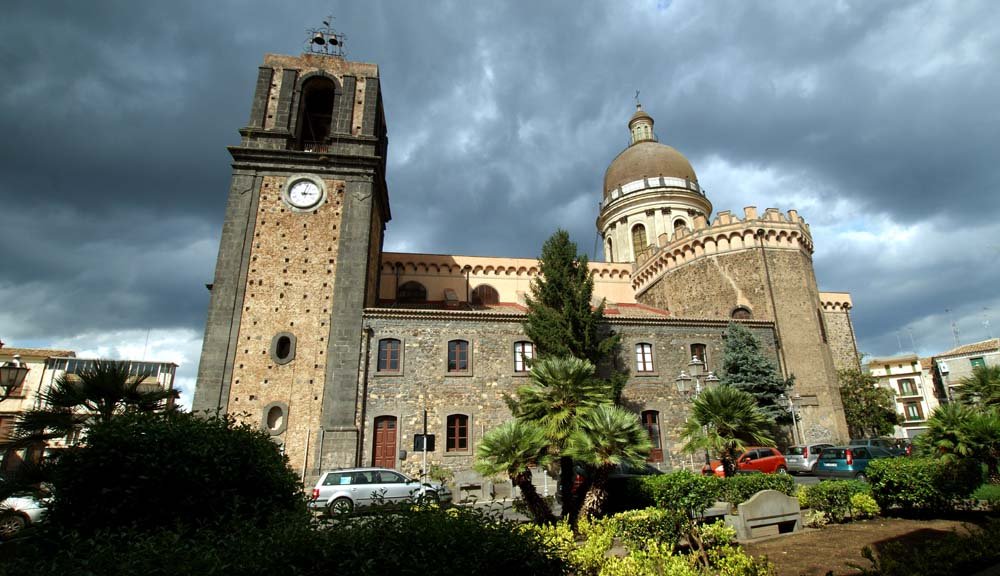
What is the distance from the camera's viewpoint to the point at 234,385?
18.1 m

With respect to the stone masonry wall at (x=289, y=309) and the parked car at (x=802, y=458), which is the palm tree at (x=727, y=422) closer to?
the parked car at (x=802, y=458)

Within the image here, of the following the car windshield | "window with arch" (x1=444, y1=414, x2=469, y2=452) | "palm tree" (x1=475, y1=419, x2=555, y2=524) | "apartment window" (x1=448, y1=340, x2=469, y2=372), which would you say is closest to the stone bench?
"palm tree" (x1=475, y1=419, x2=555, y2=524)

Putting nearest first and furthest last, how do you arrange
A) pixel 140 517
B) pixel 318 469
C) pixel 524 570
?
pixel 524 570 < pixel 140 517 < pixel 318 469

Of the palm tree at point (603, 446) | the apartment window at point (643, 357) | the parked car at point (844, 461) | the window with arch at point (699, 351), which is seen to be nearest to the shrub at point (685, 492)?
the palm tree at point (603, 446)

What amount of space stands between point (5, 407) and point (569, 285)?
110 feet

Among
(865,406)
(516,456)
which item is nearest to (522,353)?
(516,456)

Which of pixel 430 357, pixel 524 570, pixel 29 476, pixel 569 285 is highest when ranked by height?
pixel 569 285

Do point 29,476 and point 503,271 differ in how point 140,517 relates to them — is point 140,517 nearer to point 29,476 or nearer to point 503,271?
point 29,476

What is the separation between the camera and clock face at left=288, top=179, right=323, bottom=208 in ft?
68.5

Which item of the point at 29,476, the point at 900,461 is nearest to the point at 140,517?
the point at 29,476

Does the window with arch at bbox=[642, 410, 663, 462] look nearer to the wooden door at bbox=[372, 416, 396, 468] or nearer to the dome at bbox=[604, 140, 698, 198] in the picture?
the wooden door at bbox=[372, 416, 396, 468]

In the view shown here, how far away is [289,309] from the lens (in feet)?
63.4

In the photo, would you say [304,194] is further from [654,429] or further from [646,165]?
[646,165]

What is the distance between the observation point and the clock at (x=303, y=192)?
20891 millimetres
